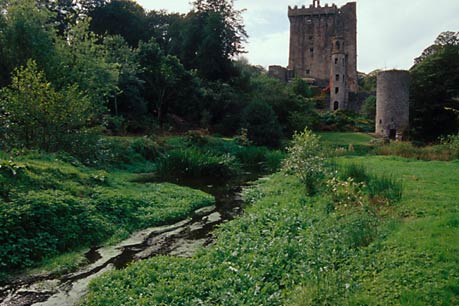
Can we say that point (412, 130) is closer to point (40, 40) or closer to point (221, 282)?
point (40, 40)

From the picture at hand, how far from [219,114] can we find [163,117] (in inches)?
211

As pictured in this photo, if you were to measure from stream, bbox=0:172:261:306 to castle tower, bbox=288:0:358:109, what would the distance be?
176ft

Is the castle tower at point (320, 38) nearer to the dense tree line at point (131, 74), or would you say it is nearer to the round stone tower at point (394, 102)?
the dense tree line at point (131, 74)

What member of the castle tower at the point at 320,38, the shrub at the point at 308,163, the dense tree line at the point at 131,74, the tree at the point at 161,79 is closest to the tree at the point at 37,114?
the dense tree line at the point at 131,74

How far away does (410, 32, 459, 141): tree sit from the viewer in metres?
31.8

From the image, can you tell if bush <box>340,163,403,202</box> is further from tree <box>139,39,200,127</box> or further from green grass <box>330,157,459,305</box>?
tree <box>139,39,200,127</box>

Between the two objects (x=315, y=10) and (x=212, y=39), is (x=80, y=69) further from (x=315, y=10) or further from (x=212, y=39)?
(x=315, y=10)

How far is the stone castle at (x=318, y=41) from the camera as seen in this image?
6250 cm

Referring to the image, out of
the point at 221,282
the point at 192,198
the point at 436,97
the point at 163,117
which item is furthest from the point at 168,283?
the point at 436,97

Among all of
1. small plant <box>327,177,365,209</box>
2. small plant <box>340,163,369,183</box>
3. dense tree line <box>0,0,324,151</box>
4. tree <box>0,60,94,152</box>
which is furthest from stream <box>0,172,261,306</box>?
dense tree line <box>0,0,324,151</box>

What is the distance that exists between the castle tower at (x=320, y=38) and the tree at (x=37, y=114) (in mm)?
51797

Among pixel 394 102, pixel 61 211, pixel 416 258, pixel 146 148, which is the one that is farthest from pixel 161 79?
pixel 416 258

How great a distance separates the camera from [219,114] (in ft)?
123

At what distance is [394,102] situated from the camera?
3312 centimetres
